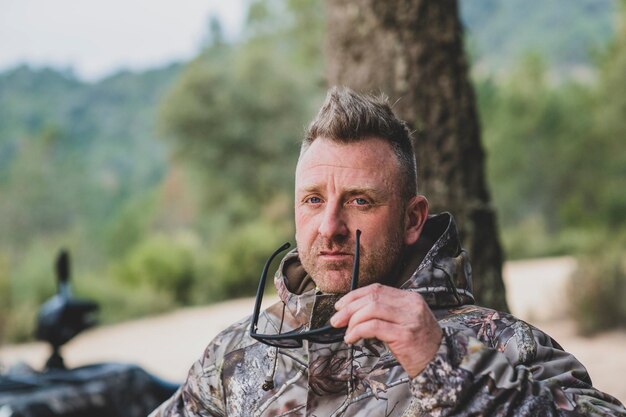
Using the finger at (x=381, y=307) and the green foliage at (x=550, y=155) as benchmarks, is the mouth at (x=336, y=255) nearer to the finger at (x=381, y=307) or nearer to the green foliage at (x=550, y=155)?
the finger at (x=381, y=307)

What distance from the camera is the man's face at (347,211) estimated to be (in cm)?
220

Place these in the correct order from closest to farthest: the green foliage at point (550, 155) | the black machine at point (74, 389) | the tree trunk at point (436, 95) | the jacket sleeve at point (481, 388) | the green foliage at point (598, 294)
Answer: the jacket sleeve at point (481, 388)
the black machine at point (74, 389)
the tree trunk at point (436, 95)
the green foliage at point (598, 294)
the green foliage at point (550, 155)

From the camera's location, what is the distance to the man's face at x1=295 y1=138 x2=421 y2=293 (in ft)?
7.22

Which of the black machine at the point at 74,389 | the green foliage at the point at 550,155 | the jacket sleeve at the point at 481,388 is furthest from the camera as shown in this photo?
the green foliage at the point at 550,155

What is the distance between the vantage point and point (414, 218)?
237 centimetres

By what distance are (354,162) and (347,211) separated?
128 millimetres

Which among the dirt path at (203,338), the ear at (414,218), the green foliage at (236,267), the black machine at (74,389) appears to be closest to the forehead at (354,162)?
the ear at (414,218)

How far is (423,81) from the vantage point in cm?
425

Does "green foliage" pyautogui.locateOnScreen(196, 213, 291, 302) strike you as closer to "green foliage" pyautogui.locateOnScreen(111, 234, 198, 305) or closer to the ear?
"green foliage" pyautogui.locateOnScreen(111, 234, 198, 305)

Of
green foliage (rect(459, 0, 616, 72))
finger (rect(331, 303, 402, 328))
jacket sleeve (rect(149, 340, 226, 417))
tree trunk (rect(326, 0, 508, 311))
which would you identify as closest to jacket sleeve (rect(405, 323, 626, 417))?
finger (rect(331, 303, 402, 328))

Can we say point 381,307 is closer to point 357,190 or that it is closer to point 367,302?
point 367,302

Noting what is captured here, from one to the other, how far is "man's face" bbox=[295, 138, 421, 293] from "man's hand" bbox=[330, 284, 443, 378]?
1.28 ft

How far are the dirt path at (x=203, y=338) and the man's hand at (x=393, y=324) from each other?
6755 mm

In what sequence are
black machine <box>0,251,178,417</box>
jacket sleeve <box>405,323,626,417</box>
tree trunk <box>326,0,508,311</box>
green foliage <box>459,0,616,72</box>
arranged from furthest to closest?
green foliage <box>459,0,616,72</box>
tree trunk <box>326,0,508,311</box>
black machine <box>0,251,178,417</box>
jacket sleeve <box>405,323,626,417</box>
